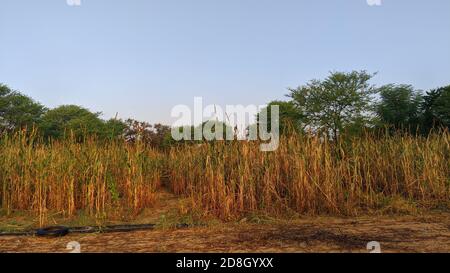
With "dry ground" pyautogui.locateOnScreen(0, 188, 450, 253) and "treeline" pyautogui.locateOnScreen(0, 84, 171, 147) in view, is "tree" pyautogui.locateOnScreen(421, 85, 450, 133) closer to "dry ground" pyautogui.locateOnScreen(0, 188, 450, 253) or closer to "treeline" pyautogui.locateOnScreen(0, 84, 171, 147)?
"dry ground" pyautogui.locateOnScreen(0, 188, 450, 253)

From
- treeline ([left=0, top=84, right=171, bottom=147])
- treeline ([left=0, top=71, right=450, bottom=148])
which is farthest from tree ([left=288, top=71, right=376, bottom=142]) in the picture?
treeline ([left=0, top=84, right=171, bottom=147])

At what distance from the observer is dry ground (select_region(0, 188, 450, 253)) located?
3.30 m

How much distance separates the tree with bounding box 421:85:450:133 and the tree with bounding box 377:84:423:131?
45cm

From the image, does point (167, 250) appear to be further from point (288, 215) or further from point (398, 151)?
point (398, 151)

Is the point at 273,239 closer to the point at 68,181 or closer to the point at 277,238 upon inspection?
the point at 277,238

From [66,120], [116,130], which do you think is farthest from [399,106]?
[66,120]

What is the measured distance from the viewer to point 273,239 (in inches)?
143

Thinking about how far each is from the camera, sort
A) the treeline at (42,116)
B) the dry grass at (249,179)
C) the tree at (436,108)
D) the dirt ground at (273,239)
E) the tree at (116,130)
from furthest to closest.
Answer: the treeline at (42,116) → the tree at (436,108) → the tree at (116,130) → the dry grass at (249,179) → the dirt ground at (273,239)

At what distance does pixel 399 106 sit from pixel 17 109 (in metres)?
25.6

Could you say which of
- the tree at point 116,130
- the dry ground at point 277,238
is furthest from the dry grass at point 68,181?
the dry ground at point 277,238

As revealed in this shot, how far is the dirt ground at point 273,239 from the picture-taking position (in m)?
3.29

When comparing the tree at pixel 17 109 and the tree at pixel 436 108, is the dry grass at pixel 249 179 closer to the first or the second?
the tree at pixel 436 108

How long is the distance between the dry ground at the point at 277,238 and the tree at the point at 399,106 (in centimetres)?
1794
